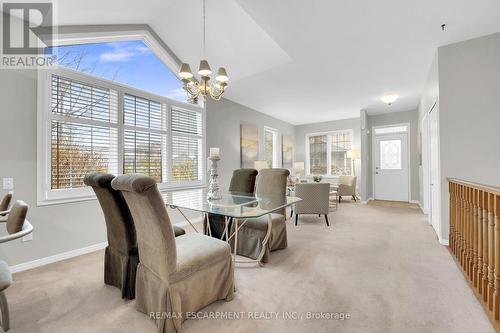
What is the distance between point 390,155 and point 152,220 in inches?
287

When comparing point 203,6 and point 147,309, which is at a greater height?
point 203,6

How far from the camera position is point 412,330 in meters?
1.46

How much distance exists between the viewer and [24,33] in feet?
7.99

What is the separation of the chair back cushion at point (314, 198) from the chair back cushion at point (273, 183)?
1.18 m

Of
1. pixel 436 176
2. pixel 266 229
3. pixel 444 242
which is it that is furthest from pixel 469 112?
pixel 266 229

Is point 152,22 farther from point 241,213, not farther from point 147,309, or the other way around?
point 147,309

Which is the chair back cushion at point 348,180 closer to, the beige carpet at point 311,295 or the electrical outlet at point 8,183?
the beige carpet at point 311,295

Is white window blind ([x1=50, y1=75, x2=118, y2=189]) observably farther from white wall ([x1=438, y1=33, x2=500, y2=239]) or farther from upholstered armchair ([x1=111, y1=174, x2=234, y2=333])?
white wall ([x1=438, y1=33, x2=500, y2=239])

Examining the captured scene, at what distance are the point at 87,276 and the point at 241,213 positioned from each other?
5.69 feet

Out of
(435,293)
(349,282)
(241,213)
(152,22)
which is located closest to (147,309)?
(241,213)

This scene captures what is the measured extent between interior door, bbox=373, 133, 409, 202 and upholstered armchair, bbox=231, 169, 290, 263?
5342 mm

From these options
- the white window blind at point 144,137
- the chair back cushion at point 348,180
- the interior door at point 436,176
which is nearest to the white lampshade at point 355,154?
the chair back cushion at point 348,180

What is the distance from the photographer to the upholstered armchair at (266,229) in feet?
8.38

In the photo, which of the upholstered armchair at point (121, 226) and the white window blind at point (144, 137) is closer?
the upholstered armchair at point (121, 226)
